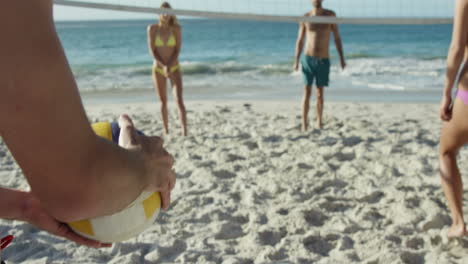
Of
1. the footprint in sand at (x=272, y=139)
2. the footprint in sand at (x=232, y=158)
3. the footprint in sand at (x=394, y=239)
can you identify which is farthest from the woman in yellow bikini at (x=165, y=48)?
the footprint in sand at (x=394, y=239)

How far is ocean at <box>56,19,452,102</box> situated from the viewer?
957cm

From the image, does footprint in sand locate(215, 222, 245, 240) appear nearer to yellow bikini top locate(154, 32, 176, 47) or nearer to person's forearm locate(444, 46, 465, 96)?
person's forearm locate(444, 46, 465, 96)

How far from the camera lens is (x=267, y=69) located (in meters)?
14.7

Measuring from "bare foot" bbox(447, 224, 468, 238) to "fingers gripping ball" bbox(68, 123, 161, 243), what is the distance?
2.03 meters

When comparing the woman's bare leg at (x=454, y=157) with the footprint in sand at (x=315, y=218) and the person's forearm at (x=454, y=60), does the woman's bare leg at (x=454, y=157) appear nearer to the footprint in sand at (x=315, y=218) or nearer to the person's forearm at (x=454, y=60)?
the person's forearm at (x=454, y=60)

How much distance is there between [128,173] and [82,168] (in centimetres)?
9

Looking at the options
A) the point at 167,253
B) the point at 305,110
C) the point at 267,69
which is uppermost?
the point at 305,110

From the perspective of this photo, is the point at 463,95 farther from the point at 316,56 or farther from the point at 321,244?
the point at 316,56

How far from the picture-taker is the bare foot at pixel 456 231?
2.58 meters

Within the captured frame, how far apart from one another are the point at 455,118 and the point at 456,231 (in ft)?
2.30

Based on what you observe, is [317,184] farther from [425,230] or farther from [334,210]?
[425,230]

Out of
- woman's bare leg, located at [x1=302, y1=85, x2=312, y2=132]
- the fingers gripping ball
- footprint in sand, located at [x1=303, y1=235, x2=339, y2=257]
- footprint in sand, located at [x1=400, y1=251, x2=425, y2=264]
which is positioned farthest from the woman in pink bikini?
woman's bare leg, located at [x1=302, y1=85, x2=312, y2=132]

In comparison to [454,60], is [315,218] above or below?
below

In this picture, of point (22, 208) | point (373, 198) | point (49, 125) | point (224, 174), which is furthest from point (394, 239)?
point (49, 125)
